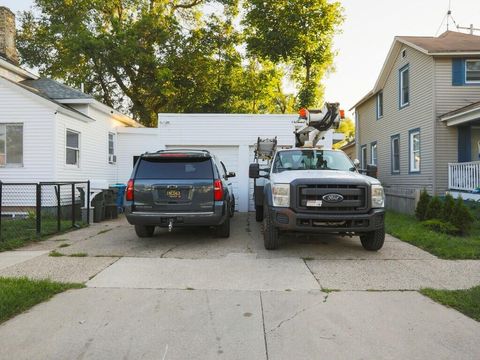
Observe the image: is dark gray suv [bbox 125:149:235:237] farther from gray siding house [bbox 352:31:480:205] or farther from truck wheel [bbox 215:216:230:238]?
gray siding house [bbox 352:31:480:205]

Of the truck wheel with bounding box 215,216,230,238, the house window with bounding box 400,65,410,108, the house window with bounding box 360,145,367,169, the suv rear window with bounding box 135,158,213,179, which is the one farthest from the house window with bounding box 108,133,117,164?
the house window with bounding box 360,145,367,169

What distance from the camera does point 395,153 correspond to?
58.9 ft

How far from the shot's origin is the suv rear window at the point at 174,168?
741 cm

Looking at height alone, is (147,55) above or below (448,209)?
above

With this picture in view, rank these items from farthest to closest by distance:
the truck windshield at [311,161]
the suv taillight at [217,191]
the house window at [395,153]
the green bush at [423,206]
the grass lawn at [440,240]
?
the house window at [395,153]
the green bush at [423,206]
the truck windshield at [311,161]
the suv taillight at [217,191]
the grass lawn at [440,240]

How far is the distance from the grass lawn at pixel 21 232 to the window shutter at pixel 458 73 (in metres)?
13.9

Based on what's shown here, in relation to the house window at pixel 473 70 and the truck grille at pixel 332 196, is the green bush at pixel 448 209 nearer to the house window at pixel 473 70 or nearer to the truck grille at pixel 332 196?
the truck grille at pixel 332 196

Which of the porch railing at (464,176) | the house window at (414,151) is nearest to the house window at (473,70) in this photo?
the house window at (414,151)

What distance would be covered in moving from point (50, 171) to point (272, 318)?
1095cm

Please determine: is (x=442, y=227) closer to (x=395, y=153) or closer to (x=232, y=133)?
(x=232, y=133)

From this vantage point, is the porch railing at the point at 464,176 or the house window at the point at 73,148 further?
the house window at the point at 73,148

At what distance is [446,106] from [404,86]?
3.29m

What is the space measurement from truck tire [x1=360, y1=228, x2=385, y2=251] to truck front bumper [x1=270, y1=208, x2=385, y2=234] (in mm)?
435

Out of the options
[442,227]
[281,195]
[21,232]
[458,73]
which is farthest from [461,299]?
[458,73]
